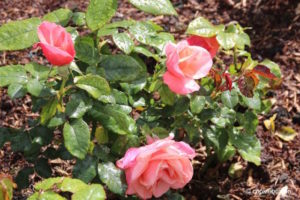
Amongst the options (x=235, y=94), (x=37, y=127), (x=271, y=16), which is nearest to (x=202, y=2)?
(x=271, y=16)

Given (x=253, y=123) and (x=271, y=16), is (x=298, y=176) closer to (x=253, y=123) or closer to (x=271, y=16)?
(x=253, y=123)

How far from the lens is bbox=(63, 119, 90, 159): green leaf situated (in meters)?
1.60

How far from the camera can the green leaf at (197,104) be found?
5.91 feet

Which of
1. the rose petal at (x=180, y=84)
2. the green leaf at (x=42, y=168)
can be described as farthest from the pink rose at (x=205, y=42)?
the green leaf at (x=42, y=168)

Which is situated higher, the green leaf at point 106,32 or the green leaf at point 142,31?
the green leaf at point 106,32

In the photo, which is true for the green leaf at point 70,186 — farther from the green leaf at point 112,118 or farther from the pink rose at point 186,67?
the pink rose at point 186,67

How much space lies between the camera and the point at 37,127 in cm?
189

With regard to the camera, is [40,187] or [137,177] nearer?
[40,187]

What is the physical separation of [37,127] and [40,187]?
1.78ft

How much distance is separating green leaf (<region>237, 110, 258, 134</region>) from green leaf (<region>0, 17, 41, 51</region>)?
2.97ft

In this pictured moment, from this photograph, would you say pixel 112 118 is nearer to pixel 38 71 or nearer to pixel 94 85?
pixel 94 85

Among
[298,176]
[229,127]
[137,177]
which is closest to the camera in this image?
[137,177]

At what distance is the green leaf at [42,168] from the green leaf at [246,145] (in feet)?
2.45

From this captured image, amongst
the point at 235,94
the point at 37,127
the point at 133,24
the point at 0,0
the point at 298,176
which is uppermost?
the point at 133,24
